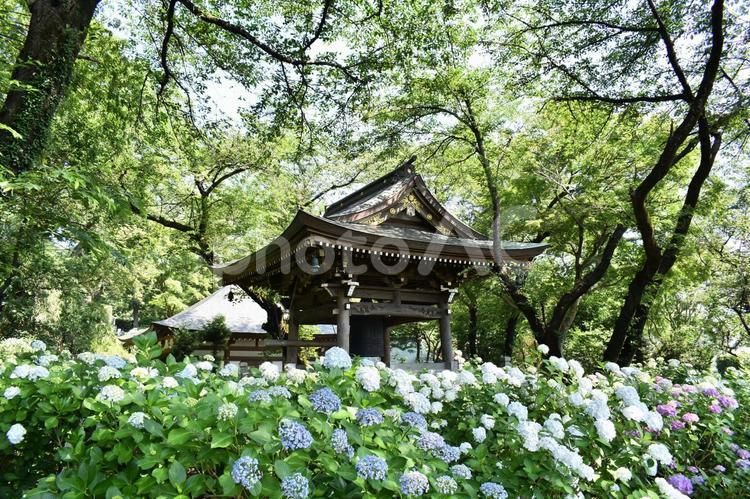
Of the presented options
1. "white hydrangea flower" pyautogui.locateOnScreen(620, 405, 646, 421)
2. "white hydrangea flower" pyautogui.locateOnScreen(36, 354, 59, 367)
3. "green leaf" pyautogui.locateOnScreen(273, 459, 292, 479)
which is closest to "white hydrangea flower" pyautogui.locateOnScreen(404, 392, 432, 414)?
"green leaf" pyautogui.locateOnScreen(273, 459, 292, 479)

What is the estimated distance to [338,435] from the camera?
1.38m

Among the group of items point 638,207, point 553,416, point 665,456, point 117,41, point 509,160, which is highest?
point 117,41

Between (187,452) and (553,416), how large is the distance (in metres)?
1.63

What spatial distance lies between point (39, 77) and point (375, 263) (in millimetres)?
5504

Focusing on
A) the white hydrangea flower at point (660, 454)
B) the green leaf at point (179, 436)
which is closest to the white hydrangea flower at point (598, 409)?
the white hydrangea flower at point (660, 454)

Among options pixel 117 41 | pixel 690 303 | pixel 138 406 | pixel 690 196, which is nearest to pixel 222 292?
pixel 117 41

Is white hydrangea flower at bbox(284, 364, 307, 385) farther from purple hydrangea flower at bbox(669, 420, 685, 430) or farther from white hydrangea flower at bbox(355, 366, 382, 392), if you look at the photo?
purple hydrangea flower at bbox(669, 420, 685, 430)

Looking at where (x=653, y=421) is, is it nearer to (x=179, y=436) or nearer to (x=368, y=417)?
(x=368, y=417)

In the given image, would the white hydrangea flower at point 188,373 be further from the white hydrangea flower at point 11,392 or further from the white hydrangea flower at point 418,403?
the white hydrangea flower at point 418,403

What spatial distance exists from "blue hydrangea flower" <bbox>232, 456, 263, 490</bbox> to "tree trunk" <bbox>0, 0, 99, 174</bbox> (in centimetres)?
531

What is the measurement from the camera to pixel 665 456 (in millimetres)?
1928

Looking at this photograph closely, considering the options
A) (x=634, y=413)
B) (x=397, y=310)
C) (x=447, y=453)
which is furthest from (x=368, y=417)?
(x=397, y=310)

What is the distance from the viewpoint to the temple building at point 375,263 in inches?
296

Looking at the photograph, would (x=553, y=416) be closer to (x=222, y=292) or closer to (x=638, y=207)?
(x=638, y=207)
